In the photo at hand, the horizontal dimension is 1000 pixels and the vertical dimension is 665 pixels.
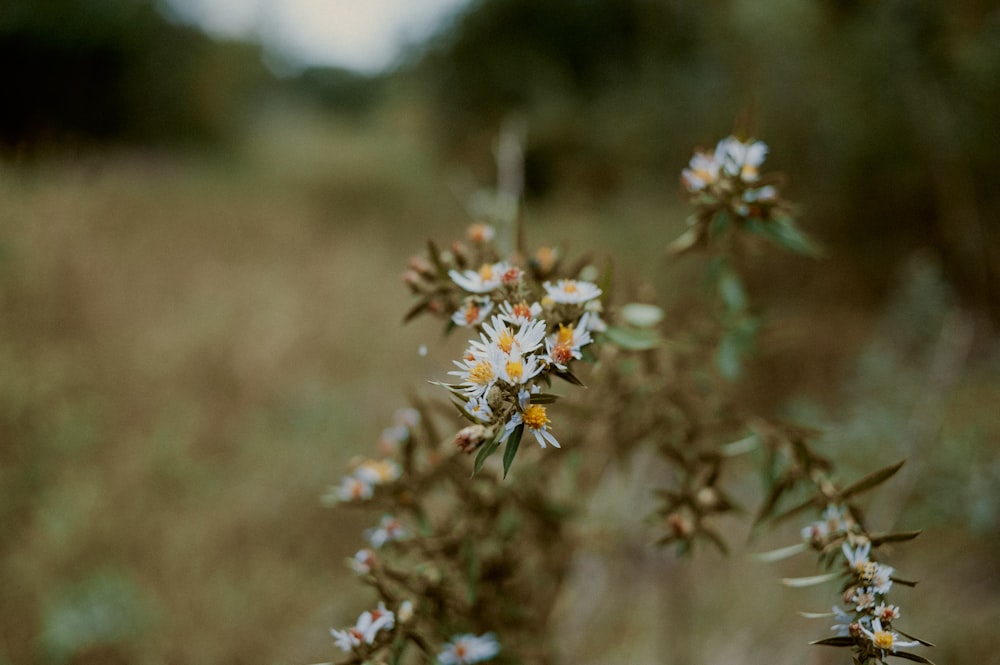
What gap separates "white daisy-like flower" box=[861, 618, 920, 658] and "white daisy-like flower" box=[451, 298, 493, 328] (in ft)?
1.31

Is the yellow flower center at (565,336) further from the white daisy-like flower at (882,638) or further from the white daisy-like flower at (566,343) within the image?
the white daisy-like flower at (882,638)

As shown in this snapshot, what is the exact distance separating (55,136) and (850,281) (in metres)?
6.79

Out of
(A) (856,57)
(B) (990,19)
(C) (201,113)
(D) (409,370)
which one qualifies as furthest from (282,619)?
(C) (201,113)

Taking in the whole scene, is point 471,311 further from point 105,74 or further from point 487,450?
point 105,74

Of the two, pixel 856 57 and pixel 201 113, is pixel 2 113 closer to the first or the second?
pixel 201 113

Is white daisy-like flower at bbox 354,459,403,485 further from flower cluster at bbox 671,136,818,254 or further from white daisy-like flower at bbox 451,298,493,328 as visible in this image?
flower cluster at bbox 671,136,818,254

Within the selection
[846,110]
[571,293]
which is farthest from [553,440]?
[846,110]

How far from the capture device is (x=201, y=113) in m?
7.82

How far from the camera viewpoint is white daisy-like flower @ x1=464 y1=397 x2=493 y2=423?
0.50 metres

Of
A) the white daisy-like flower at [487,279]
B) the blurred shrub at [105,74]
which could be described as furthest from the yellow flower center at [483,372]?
the blurred shrub at [105,74]

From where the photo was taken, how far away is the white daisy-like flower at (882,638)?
0.51 metres

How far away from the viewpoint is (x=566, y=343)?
56cm

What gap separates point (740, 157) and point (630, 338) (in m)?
0.22

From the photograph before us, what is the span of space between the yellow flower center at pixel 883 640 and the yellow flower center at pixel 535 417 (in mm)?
304
